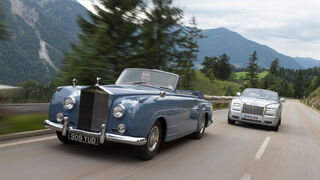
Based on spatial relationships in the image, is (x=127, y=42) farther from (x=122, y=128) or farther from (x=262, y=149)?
(x=122, y=128)

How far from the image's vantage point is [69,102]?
568 cm

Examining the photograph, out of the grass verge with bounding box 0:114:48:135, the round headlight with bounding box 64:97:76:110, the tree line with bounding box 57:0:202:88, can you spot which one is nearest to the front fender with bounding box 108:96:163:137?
the round headlight with bounding box 64:97:76:110

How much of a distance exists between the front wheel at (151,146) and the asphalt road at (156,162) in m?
0.12

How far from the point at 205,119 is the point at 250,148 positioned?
1.69 m

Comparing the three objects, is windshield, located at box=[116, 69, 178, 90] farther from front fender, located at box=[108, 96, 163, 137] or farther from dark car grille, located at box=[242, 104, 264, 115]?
dark car grille, located at box=[242, 104, 264, 115]

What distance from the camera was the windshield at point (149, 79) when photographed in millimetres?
7277

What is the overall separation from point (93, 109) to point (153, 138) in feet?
3.85

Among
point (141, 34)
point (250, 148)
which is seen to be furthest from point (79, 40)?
point (250, 148)

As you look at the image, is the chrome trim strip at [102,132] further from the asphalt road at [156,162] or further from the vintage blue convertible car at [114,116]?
the asphalt road at [156,162]

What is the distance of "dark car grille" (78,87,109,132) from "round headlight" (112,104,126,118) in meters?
0.15

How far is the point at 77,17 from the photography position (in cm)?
1314

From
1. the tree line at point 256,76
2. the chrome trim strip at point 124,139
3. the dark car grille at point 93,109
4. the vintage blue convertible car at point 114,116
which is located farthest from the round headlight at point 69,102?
the tree line at point 256,76

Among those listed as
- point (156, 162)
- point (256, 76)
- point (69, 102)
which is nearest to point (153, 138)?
point (156, 162)

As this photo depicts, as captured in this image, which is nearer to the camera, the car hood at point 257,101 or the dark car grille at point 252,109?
the dark car grille at point 252,109
